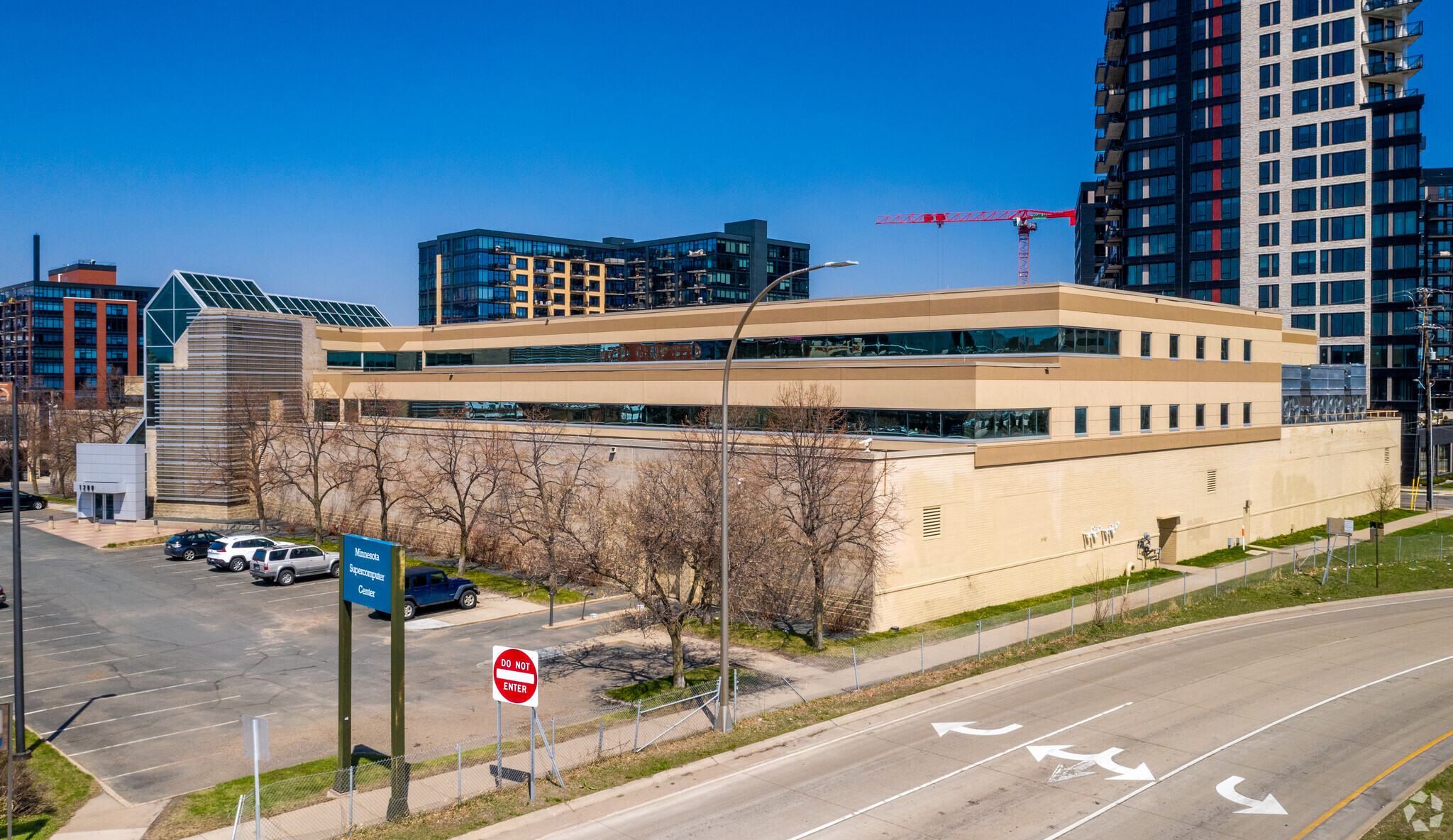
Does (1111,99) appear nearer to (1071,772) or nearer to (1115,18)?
(1115,18)

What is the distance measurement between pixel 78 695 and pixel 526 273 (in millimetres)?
128580

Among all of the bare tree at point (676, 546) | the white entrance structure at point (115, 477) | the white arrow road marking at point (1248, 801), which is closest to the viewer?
the white arrow road marking at point (1248, 801)

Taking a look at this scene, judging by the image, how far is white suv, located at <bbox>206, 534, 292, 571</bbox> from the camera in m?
44.5

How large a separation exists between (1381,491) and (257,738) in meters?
69.6

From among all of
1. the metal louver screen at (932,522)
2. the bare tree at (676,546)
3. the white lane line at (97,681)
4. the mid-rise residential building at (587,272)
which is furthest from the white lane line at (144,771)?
the mid-rise residential building at (587,272)

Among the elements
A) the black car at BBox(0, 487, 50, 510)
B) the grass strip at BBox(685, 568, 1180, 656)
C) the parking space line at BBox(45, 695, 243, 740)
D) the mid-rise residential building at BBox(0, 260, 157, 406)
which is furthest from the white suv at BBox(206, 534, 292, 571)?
the mid-rise residential building at BBox(0, 260, 157, 406)

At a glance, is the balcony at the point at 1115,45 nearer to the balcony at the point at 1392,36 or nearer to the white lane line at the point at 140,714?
the balcony at the point at 1392,36

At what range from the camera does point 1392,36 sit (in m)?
82.8

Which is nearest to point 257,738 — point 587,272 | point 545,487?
point 545,487

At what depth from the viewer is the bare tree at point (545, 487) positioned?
119ft

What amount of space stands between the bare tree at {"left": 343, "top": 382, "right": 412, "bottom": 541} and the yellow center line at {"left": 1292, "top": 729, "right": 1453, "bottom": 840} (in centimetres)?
3908

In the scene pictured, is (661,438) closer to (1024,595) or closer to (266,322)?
(1024,595)

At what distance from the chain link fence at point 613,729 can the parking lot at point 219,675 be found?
84.0 inches

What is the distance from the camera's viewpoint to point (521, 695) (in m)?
17.8
